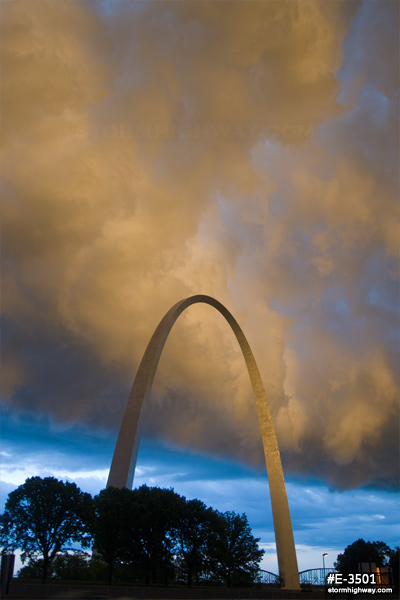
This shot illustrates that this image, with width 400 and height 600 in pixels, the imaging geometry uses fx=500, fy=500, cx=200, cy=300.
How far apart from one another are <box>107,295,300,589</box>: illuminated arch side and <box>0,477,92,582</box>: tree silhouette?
23.4ft

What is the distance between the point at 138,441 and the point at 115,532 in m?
8.76

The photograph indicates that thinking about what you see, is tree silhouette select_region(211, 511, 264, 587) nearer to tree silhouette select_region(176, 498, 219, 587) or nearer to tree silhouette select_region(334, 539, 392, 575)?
tree silhouette select_region(176, 498, 219, 587)

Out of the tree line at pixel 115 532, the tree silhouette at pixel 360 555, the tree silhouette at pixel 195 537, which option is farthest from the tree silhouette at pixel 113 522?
the tree silhouette at pixel 360 555

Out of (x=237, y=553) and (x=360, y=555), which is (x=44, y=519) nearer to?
(x=237, y=553)

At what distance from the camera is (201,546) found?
53188 mm

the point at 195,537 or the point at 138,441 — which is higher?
the point at 138,441

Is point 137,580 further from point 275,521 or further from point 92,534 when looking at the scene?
point 275,521

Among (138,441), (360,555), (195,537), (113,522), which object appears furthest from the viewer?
(360,555)

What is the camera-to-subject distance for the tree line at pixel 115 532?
154 feet

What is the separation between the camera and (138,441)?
157 feet

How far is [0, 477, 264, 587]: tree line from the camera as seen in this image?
47.0 meters

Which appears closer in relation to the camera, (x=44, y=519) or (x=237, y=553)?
(x=44, y=519)

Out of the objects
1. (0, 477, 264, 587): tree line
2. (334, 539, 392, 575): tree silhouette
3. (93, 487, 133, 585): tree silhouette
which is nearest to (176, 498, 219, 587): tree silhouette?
(0, 477, 264, 587): tree line

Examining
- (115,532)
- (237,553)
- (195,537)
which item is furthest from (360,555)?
(115,532)
